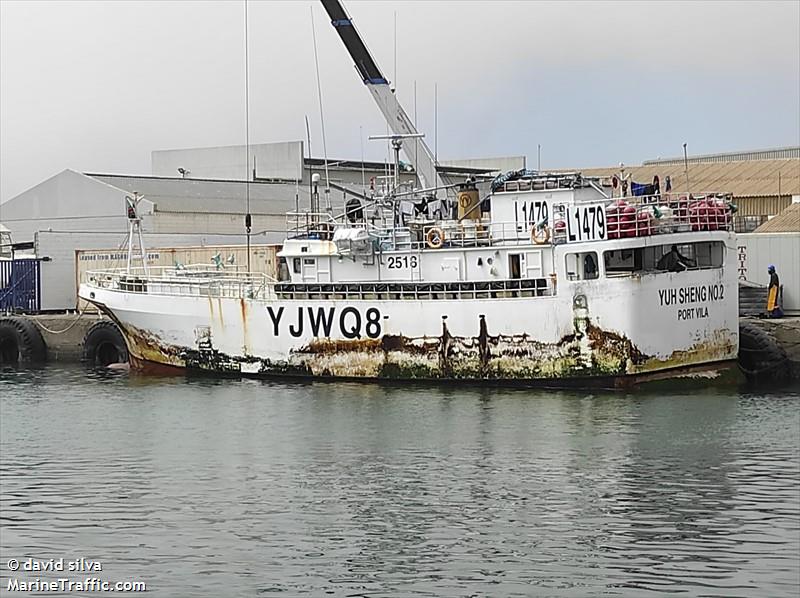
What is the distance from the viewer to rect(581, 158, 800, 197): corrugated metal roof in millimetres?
54156

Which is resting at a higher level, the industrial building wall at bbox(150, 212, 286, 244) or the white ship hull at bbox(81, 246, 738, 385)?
the industrial building wall at bbox(150, 212, 286, 244)

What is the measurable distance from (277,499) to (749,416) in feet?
33.8

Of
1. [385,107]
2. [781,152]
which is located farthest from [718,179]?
[385,107]

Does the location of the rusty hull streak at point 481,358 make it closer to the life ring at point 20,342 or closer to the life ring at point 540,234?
the life ring at point 540,234

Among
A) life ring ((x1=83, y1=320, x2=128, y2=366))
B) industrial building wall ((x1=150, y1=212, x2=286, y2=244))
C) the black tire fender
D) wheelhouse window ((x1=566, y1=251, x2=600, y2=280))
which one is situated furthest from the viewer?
industrial building wall ((x1=150, y1=212, x2=286, y2=244))

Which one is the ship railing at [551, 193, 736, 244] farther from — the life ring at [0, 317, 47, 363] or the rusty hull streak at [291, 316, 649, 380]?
the life ring at [0, 317, 47, 363]

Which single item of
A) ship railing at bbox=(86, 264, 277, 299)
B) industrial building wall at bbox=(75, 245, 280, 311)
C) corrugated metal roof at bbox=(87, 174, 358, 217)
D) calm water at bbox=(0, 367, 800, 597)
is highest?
corrugated metal roof at bbox=(87, 174, 358, 217)

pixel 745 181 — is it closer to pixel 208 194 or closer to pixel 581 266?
pixel 208 194

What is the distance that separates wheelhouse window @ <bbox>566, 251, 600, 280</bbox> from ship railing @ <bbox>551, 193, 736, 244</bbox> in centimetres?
39

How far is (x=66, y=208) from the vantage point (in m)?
56.5

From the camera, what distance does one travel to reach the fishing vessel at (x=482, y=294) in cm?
2958

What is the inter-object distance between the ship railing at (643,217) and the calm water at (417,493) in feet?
11.7

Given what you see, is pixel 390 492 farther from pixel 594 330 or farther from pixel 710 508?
pixel 594 330

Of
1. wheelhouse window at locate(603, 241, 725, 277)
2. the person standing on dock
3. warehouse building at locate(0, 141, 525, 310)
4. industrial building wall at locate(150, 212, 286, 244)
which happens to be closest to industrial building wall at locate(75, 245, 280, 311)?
warehouse building at locate(0, 141, 525, 310)
